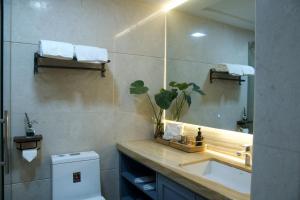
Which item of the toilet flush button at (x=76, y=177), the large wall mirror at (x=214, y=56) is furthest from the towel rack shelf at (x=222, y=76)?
the toilet flush button at (x=76, y=177)

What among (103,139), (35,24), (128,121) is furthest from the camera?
(128,121)

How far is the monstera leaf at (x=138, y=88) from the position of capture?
225cm

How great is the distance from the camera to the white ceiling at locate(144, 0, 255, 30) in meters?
1.67

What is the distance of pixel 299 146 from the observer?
706mm

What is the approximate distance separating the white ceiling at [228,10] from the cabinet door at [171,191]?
4.16 feet

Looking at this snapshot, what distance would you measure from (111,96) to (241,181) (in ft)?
4.62

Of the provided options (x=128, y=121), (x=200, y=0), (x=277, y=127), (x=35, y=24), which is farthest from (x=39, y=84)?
(x=277, y=127)

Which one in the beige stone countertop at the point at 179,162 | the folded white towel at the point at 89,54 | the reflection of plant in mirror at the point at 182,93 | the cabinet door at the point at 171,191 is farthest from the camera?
the reflection of plant in mirror at the point at 182,93

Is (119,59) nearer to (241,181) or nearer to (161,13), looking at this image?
(161,13)

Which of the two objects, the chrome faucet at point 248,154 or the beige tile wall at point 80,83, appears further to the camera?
the beige tile wall at point 80,83

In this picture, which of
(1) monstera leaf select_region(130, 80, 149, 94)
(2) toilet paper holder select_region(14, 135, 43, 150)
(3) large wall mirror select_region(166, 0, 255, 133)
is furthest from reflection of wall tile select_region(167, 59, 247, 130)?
(2) toilet paper holder select_region(14, 135, 43, 150)

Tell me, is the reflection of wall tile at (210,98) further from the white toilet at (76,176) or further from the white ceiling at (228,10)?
the white toilet at (76,176)

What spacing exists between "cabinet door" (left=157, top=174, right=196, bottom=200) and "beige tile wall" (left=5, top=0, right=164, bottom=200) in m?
0.81

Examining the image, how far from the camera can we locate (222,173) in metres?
1.64
